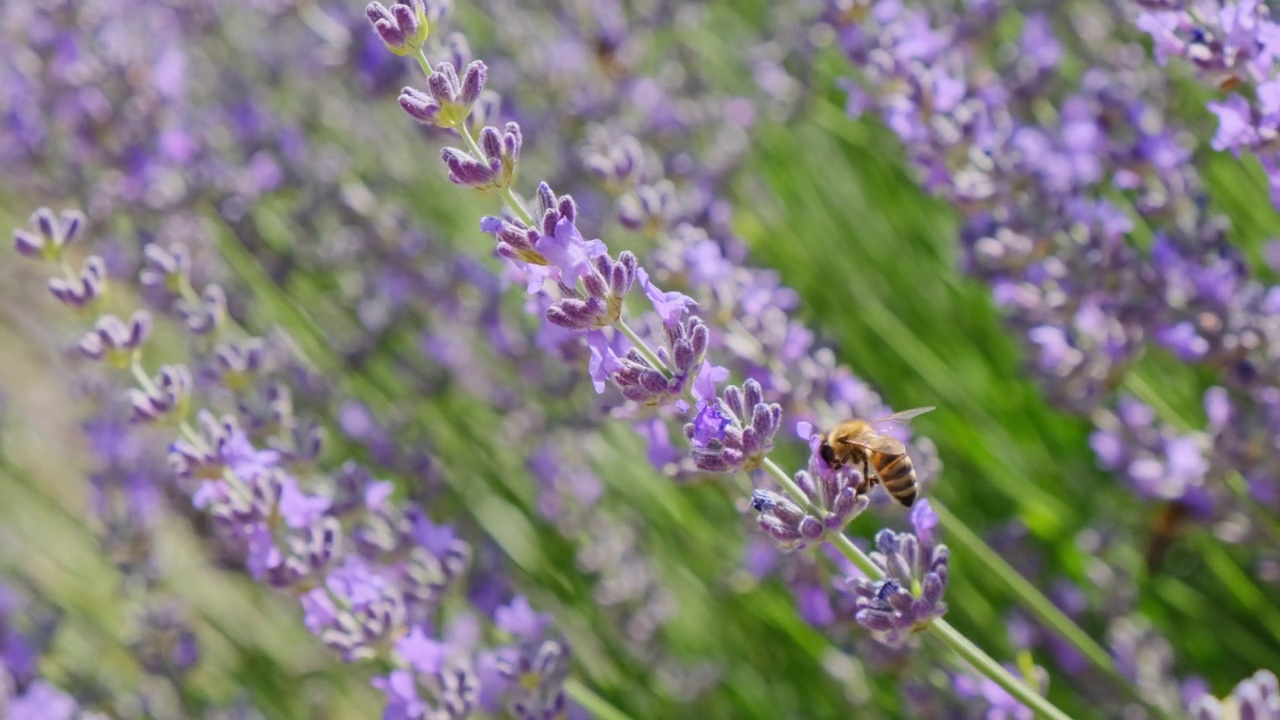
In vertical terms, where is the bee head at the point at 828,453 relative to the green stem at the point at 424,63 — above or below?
below

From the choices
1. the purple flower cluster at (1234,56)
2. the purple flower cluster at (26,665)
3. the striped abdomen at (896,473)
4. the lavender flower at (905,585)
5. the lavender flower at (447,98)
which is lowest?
the purple flower cluster at (26,665)

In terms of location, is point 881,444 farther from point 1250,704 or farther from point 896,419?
point 1250,704

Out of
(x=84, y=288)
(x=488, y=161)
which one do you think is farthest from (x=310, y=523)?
(x=488, y=161)

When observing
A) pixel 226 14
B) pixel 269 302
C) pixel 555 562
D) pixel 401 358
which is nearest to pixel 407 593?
pixel 555 562

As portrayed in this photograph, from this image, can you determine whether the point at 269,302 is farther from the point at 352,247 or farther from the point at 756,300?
the point at 756,300

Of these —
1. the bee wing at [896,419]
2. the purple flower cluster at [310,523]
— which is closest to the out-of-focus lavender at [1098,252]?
the bee wing at [896,419]

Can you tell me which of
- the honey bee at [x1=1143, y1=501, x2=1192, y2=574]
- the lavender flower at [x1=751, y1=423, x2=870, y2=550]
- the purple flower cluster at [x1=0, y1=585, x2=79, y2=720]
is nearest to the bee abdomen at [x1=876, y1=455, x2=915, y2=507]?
the lavender flower at [x1=751, y1=423, x2=870, y2=550]

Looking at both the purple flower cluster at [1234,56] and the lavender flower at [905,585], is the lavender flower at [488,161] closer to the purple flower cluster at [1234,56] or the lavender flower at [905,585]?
the lavender flower at [905,585]

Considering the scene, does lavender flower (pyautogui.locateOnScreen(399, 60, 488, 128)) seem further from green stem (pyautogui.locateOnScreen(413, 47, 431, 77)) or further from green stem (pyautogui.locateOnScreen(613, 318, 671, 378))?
green stem (pyautogui.locateOnScreen(613, 318, 671, 378))
